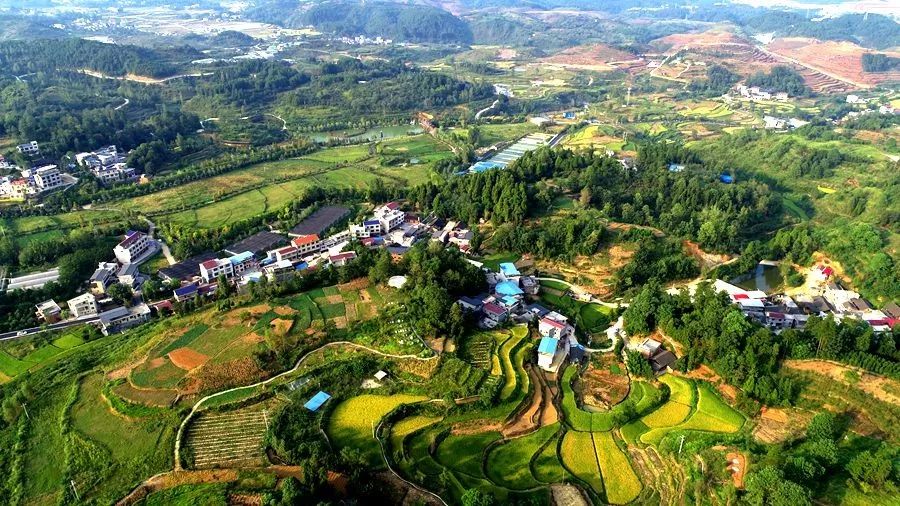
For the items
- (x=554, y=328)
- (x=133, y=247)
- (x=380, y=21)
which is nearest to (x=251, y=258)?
(x=133, y=247)

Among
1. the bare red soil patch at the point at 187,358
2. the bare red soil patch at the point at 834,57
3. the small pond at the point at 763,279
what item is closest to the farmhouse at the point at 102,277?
the bare red soil patch at the point at 187,358

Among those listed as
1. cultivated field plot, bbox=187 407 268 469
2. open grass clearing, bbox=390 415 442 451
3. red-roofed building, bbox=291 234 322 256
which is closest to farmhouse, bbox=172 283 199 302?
red-roofed building, bbox=291 234 322 256

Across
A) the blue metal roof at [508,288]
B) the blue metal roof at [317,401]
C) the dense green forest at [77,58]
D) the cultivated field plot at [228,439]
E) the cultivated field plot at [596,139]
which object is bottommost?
the cultivated field plot at [596,139]

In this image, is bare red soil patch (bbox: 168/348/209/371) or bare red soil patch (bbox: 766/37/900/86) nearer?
bare red soil patch (bbox: 168/348/209/371)

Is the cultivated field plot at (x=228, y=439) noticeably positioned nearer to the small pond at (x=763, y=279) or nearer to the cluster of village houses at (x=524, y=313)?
the cluster of village houses at (x=524, y=313)

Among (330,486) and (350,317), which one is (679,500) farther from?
(350,317)

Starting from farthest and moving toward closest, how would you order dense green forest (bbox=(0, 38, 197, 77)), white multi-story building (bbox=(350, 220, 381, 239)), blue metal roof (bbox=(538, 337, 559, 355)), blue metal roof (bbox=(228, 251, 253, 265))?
dense green forest (bbox=(0, 38, 197, 77)) < white multi-story building (bbox=(350, 220, 381, 239)) < blue metal roof (bbox=(228, 251, 253, 265)) < blue metal roof (bbox=(538, 337, 559, 355))

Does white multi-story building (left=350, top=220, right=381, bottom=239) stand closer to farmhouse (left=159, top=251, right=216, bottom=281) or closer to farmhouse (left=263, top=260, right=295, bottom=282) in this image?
farmhouse (left=263, top=260, right=295, bottom=282)
